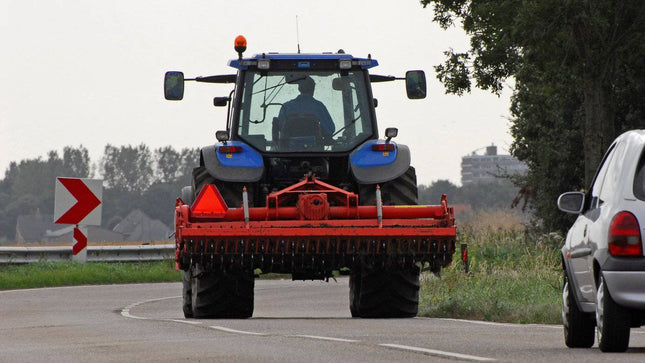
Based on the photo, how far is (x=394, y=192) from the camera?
15.1 meters

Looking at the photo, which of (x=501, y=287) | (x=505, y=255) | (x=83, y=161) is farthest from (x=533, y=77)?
(x=83, y=161)

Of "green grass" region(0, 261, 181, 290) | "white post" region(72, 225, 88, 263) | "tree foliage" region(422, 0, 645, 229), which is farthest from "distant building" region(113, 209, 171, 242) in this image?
"white post" region(72, 225, 88, 263)

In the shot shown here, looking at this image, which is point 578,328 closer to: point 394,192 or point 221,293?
point 394,192

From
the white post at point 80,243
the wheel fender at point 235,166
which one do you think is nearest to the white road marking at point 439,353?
the wheel fender at point 235,166

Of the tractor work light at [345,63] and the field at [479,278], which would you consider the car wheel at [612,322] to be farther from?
the tractor work light at [345,63]

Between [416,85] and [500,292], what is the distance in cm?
380

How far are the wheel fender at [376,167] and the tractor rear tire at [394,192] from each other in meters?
0.15

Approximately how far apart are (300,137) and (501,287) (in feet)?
15.3

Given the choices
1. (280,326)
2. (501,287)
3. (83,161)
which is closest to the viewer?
(280,326)

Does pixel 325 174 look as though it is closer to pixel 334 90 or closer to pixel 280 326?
pixel 334 90

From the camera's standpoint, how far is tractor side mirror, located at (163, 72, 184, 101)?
15305 mm

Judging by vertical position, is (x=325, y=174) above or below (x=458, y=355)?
above

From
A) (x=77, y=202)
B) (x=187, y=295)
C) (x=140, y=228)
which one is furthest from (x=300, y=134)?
(x=140, y=228)

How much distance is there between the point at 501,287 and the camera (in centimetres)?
1877
